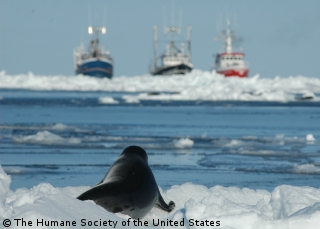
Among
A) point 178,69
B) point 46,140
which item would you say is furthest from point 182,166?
point 178,69

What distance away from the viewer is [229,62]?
242ft

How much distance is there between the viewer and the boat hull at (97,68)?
268 ft

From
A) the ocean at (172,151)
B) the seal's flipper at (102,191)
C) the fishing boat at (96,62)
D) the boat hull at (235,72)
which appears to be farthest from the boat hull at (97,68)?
the seal's flipper at (102,191)

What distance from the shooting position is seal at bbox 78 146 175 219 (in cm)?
546

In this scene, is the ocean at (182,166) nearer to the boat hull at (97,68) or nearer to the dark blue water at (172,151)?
the dark blue water at (172,151)

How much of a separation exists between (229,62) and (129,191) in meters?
69.0

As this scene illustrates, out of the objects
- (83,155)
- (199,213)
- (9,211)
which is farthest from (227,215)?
(83,155)

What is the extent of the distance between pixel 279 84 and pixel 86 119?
45409 mm

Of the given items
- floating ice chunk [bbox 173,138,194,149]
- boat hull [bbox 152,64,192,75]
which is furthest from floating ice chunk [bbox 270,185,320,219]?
boat hull [bbox 152,64,192,75]

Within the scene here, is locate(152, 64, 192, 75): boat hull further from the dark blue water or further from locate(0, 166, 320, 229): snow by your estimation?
locate(0, 166, 320, 229): snow

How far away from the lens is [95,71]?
82.4 meters

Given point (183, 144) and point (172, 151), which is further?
point (183, 144)

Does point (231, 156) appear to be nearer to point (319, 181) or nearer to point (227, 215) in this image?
point (319, 181)

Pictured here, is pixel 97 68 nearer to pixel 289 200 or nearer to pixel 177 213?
pixel 289 200
